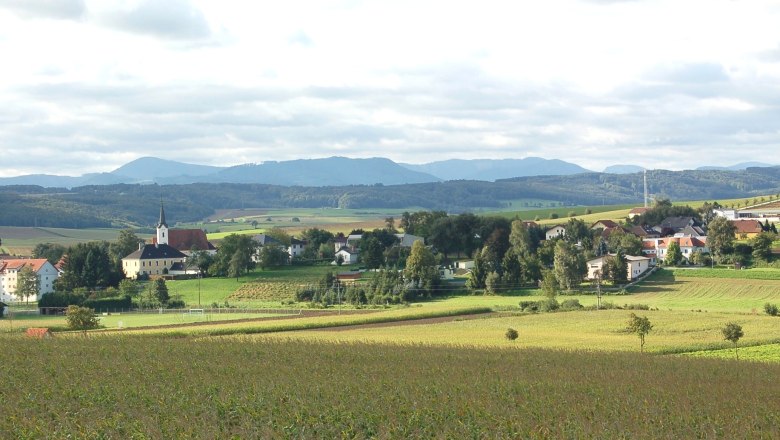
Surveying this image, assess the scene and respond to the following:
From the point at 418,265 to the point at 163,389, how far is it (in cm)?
6921

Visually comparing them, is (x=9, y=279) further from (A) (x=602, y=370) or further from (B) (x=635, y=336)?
(A) (x=602, y=370)

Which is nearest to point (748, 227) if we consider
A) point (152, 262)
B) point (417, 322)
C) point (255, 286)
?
point (255, 286)

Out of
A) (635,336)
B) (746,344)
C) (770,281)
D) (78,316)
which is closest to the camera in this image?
(746,344)

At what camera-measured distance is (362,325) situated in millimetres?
68375

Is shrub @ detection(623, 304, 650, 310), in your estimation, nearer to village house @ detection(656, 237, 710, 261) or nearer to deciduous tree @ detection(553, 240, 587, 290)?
deciduous tree @ detection(553, 240, 587, 290)

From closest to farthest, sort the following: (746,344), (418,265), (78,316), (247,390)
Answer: (247,390), (746,344), (78,316), (418,265)

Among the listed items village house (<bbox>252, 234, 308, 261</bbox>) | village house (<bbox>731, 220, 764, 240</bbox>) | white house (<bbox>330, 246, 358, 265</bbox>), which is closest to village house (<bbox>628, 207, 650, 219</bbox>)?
village house (<bbox>731, 220, 764, 240</bbox>)

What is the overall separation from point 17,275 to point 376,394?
303ft

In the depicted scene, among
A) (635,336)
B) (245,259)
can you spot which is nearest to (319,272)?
(245,259)

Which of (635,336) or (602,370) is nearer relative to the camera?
(602,370)

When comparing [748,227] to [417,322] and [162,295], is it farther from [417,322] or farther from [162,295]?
[162,295]

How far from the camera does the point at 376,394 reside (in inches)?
1216

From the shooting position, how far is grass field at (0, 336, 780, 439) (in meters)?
25.5

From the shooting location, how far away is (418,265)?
10050 cm
